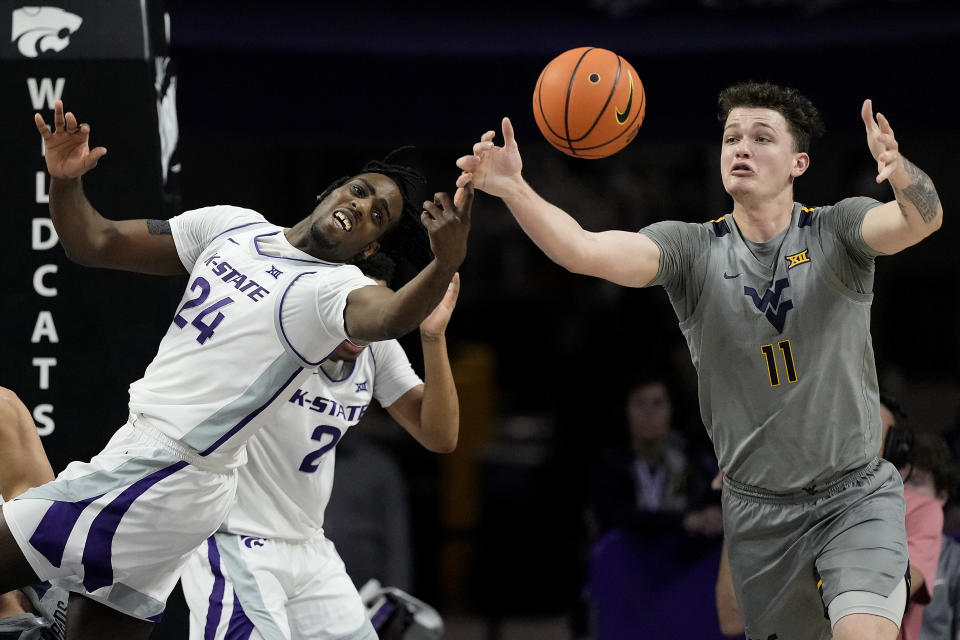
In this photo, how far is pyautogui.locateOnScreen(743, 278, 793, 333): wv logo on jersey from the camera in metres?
4.80

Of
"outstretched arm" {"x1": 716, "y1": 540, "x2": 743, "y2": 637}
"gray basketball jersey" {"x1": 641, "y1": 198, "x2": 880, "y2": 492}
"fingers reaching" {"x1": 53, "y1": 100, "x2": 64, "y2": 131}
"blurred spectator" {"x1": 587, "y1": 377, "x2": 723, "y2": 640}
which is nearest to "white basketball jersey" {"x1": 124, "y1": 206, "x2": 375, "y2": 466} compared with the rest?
"fingers reaching" {"x1": 53, "y1": 100, "x2": 64, "y2": 131}

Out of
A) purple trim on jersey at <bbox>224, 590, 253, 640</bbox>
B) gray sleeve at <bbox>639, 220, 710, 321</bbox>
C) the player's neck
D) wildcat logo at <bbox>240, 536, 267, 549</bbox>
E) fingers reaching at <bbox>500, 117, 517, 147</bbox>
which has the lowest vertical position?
purple trim on jersey at <bbox>224, 590, 253, 640</bbox>

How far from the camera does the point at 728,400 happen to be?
16.0ft

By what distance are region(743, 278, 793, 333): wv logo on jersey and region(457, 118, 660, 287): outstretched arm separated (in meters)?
0.51

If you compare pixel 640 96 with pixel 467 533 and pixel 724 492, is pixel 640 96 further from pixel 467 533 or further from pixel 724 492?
pixel 467 533

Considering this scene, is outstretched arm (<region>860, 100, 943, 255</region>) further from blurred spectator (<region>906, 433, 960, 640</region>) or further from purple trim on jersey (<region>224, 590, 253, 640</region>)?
purple trim on jersey (<region>224, 590, 253, 640</region>)

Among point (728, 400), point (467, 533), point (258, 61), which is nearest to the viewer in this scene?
point (728, 400)

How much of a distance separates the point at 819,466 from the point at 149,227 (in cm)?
258

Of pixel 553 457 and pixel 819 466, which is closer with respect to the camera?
pixel 819 466

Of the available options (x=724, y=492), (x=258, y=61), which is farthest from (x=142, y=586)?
(x=258, y=61)

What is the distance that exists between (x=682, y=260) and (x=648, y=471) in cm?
302

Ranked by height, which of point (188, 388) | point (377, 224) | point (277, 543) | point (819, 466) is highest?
point (377, 224)

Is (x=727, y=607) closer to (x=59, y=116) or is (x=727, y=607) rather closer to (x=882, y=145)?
(x=882, y=145)

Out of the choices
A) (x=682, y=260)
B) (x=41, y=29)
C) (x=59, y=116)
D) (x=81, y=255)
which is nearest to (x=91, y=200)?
(x=41, y=29)
